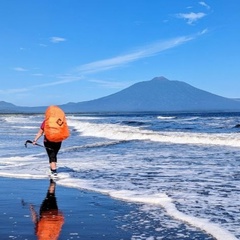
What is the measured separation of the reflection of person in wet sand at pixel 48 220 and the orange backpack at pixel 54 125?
296 centimetres

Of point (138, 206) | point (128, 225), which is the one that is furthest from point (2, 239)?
point (138, 206)

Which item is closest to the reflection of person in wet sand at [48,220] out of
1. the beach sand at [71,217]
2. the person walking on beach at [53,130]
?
the beach sand at [71,217]

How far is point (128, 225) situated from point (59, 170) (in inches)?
251

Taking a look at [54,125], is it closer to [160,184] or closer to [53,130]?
[53,130]

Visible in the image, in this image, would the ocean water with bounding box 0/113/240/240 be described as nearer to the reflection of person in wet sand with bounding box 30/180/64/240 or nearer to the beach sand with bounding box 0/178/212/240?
the beach sand with bounding box 0/178/212/240

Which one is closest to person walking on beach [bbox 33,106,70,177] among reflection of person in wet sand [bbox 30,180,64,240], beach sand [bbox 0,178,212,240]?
beach sand [bbox 0,178,212,240]

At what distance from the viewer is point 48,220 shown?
Result: 6.49m

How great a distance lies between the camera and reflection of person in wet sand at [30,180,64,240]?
5741 millimetres

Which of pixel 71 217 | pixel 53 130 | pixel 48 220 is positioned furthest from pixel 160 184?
pixel 48 220

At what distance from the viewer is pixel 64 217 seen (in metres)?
6.69

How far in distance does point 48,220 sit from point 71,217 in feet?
1.24

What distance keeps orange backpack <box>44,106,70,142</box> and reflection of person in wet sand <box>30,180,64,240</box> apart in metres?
2.96

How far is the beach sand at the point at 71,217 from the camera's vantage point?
227 inches

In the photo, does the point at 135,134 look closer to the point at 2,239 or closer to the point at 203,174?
the point at 203,174
